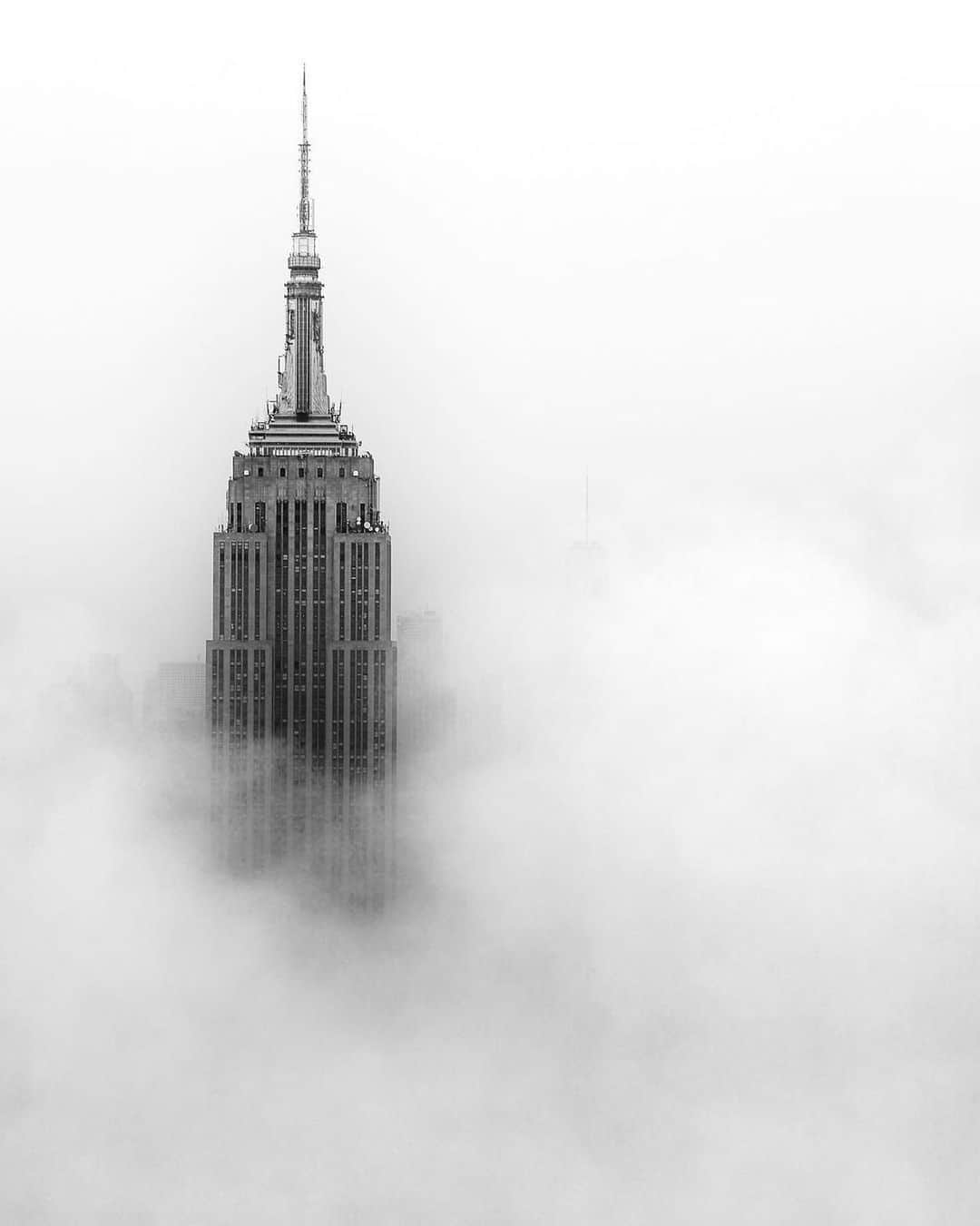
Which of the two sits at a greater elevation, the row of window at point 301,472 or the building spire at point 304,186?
the building spire at point 304,186

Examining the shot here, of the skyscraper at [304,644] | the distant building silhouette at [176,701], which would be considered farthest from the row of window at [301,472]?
the distant building silhouette at [176,701]

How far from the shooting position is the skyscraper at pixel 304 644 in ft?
256

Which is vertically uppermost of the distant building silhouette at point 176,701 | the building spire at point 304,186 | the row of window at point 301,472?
the building spire at point 304,186

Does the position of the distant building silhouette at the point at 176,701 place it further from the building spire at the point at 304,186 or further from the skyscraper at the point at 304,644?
the building spire at the point at 304,186

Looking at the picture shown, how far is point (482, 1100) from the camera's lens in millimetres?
69750

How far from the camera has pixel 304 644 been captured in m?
78.8

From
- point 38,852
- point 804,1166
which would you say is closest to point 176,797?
point 38,852

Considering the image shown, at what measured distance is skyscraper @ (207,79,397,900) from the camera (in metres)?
78.1

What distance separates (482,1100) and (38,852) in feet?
51.5

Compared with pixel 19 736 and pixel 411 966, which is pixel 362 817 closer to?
pixel 411 966

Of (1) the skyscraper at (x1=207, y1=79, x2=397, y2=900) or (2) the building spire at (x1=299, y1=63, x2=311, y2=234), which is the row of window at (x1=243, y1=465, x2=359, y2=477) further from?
(2) the building spire at (x1=299, y1=63, x2=311, y2=234)

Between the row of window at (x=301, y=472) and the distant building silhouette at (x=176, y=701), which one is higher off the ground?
the row of window at (x=301, y=472)

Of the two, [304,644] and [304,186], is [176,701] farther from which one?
[304,186]

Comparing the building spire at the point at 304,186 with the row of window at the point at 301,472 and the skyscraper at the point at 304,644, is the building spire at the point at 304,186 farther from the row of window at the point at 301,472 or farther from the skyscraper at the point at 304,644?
the row of window at the point at 301,472
